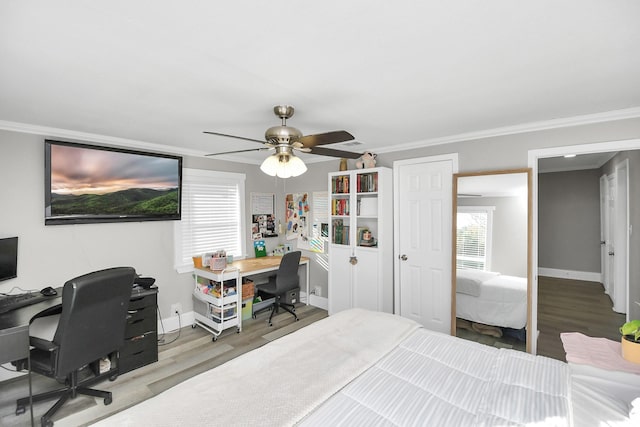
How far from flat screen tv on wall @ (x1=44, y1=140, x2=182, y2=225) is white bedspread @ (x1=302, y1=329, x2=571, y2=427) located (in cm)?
306

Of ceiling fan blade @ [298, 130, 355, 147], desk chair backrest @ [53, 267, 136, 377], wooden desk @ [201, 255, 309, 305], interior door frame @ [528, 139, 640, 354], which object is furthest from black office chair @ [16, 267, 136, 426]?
interior door frame @ [528, 139, 640, 354]

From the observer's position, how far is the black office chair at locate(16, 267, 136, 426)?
2.08 m

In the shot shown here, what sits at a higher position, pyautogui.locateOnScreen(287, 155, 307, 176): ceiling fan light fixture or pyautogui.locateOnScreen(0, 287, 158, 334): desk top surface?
pyautogui.locateOnScreen(287, 155, 307, 176): ceiling fan light fixture

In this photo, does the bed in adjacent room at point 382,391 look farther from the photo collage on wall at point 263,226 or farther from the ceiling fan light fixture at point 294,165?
the photo collage on wall at point 263,226

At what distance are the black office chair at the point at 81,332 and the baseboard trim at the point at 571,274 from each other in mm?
7140

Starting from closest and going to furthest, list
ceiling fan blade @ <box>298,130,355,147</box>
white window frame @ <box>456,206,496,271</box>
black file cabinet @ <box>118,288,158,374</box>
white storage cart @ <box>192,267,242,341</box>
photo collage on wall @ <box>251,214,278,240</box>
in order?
ceiling fan blade @ <box>298,130,355,147</box>, black file cabinet @ <box>118,288,158,374</box>, white window frame @ <box>456,206,496,271</box>, white storage cart @ <box>192,267,242,341</box>, photo collage on wall @ <box>251,214,278,240</box>

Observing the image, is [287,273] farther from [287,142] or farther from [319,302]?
[287,142]

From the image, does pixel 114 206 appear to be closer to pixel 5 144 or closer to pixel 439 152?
pixel 5 144

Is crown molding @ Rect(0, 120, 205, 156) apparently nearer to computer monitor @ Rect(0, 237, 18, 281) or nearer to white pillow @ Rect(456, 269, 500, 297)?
computer monitor @ Rect(0, 237, 18, 281)

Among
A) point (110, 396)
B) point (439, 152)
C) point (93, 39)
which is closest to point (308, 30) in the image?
point (93, 39)

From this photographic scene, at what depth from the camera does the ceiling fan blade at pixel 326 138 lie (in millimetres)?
1945

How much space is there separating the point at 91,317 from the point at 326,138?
7.07 feet

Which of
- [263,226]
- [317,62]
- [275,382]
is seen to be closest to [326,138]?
[317,62]

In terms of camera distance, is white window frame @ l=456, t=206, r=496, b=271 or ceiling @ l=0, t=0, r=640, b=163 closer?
ceiling @ l=0, t=0, r=640, b=163
